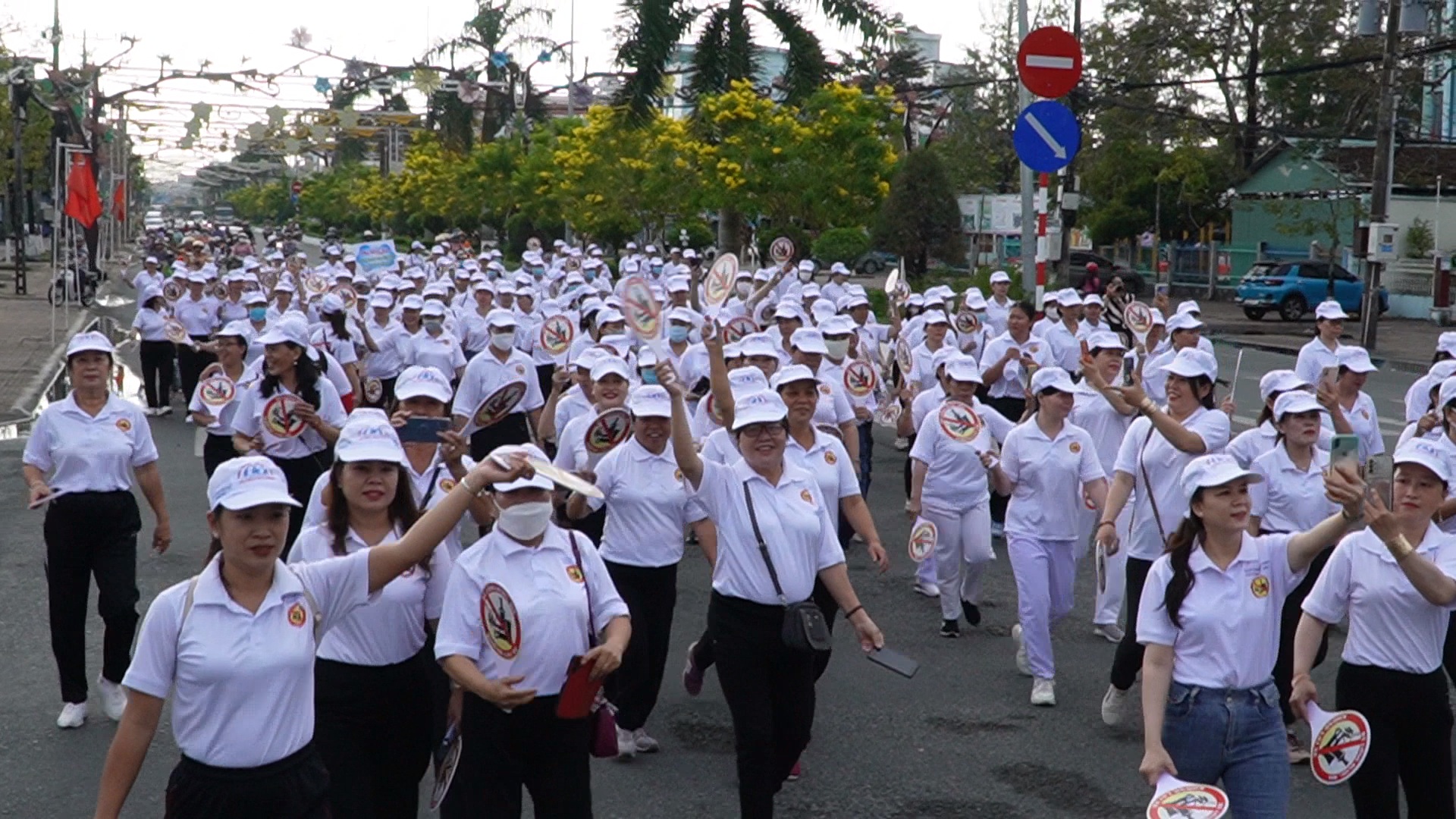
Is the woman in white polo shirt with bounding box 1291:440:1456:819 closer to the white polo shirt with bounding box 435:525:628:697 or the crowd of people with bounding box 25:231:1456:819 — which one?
the crowd of people with bounding box 25:231:1456:819

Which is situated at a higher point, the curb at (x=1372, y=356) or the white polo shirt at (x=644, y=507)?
the white polo shirt at (x=644, y=507)

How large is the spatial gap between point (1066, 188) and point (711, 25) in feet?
26.2

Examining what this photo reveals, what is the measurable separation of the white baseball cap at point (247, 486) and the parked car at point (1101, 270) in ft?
134

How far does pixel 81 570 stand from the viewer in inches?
311

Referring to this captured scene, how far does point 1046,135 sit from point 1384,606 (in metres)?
8.74

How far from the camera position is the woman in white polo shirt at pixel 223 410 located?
383 inches

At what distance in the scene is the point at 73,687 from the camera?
25.8 feet

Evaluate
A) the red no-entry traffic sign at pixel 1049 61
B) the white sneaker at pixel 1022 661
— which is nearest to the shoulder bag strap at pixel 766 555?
the white sneaker at pixel 1022 661

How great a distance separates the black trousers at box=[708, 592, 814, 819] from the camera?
613cm

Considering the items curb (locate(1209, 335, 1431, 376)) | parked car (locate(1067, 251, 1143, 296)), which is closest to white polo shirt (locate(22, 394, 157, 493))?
curb (locate(1209, 335, 1431, 376))

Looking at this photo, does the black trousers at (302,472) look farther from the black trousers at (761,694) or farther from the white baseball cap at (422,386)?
the black trousers at (761,694)

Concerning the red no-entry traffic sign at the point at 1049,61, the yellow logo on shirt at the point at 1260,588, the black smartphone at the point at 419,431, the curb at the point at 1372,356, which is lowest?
the curb at the point at 1372,356

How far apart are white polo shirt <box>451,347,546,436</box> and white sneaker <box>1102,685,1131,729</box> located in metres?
4.92

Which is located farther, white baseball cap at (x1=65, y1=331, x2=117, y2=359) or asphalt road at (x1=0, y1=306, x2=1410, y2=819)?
white baseball cap at (x1=65, y1=331, x2=117, y2=359)
